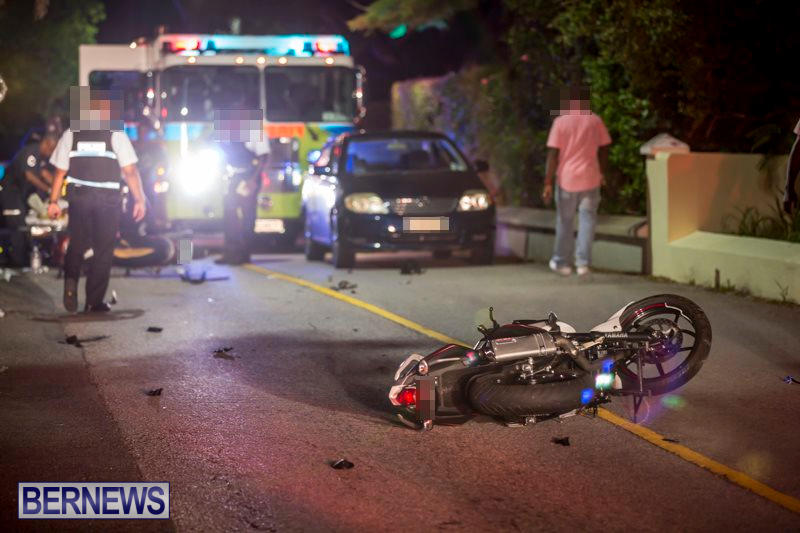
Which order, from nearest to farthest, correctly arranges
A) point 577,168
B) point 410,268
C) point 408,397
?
point 408,397 → point 577,168 → point 410,268

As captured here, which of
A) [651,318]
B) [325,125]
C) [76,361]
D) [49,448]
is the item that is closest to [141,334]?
[76,361]

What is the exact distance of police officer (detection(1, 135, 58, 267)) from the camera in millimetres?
16797

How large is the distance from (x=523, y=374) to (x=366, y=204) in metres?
9.15

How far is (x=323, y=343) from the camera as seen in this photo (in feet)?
33.6

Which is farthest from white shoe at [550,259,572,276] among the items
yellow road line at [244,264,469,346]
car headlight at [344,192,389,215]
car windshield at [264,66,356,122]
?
car windshield at [264,66,356,122]

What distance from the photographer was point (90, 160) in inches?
468

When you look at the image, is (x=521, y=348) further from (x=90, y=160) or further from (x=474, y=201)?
(x=474, y=201)

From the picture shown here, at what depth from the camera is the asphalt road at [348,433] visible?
5.61m

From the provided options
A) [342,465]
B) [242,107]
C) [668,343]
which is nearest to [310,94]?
[242,107]

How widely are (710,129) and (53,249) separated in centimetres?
827

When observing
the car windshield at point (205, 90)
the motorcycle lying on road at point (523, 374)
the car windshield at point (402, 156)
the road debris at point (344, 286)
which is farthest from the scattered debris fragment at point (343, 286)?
the motorcycle lying on road at point (523, 374)

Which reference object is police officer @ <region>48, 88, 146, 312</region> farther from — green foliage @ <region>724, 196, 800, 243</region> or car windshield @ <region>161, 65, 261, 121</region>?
car windshield @ <region>161, 65, 261, 121</region>

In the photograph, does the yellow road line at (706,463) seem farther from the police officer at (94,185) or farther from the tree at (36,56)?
the tree at (36,56)

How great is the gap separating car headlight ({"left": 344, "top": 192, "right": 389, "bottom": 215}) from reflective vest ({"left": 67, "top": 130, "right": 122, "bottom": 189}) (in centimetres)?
443
